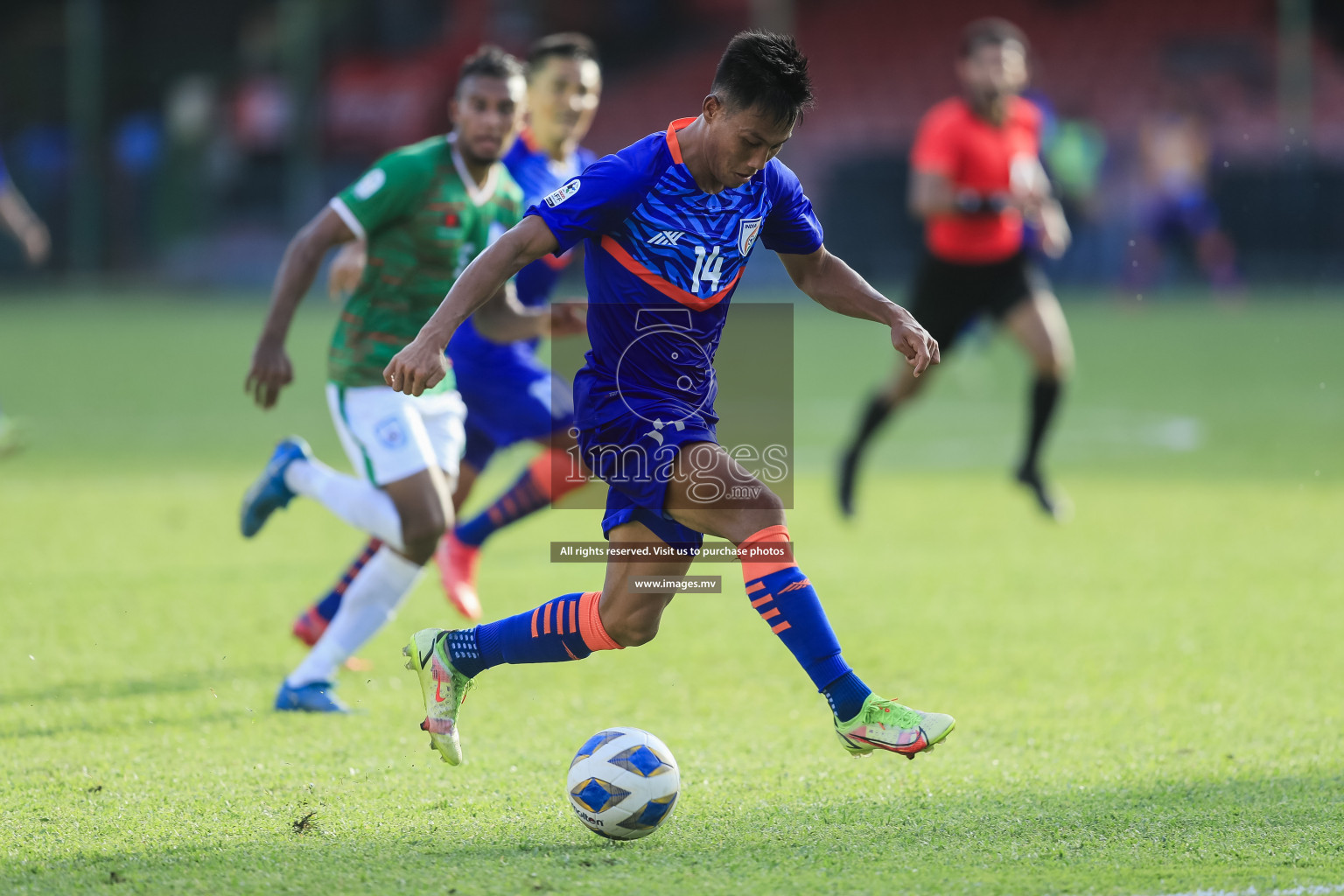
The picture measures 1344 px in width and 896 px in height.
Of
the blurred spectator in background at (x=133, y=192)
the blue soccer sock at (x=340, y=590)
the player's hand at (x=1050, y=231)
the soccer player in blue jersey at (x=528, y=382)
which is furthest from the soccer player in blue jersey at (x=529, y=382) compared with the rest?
the blurred spectator in background at (x=133, y=192)

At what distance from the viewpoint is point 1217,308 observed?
853 inches

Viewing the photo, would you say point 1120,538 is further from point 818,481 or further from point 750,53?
point 750,53

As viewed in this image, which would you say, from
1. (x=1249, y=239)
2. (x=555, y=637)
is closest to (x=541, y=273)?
(x=555, y=637)

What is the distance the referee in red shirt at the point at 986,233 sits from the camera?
8789 millimetres

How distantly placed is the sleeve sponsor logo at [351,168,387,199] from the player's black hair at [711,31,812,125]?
1.72 m

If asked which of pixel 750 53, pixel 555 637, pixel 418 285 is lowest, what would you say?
pixel 555 637

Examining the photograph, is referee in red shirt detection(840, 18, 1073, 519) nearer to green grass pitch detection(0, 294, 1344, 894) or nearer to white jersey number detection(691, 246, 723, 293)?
green grass pitch detection(0, 294, 1344, 894)

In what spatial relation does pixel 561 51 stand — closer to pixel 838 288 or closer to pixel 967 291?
pixel 838 288

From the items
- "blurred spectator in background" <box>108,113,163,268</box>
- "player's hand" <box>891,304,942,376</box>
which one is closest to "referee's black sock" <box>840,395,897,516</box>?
"player's hand" <box>891,304,942,376</box>

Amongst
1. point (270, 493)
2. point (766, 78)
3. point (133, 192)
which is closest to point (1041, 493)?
point (270, 493)

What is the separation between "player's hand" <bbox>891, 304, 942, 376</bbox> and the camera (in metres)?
4.17

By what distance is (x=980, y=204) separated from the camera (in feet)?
29.0

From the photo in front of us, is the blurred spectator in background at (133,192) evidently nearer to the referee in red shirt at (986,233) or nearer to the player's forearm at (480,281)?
the referee in red shirt at (986,233)

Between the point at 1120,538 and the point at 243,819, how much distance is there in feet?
18.3
